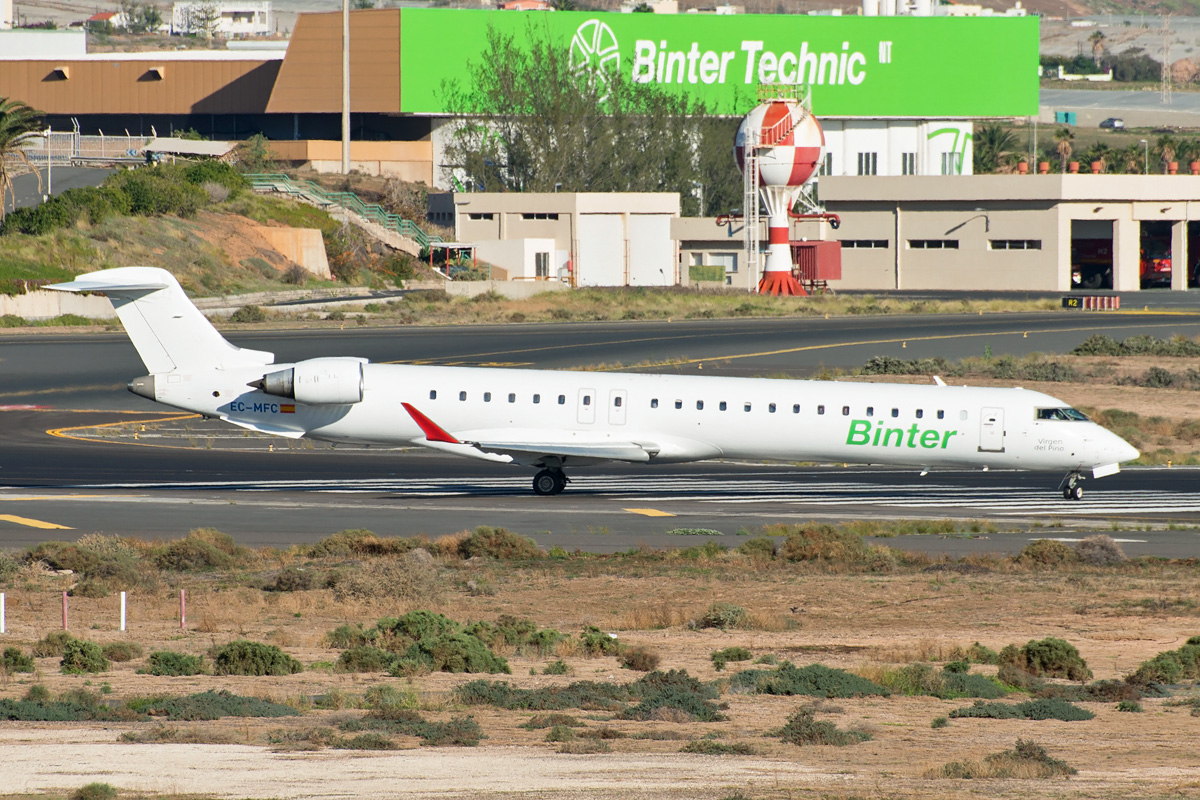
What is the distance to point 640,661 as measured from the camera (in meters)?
18.4

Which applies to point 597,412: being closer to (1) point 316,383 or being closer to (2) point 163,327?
(1) point 316,383

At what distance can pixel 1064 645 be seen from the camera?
18.3 meters

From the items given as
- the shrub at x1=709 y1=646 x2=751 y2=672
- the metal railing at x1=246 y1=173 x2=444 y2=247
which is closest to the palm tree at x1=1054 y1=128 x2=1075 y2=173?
the metal railing at x1=246 y1=173 x2=444 y2=247

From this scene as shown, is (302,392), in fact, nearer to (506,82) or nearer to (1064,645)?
(1064,645)

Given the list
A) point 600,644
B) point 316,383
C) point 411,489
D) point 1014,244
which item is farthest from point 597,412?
point 1014,244

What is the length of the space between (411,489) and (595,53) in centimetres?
8760

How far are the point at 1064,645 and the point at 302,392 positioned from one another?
751 inches

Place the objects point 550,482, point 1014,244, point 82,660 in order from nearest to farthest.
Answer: point 82,660 < point 550,482 < point 1014,244

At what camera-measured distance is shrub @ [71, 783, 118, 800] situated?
469 inches

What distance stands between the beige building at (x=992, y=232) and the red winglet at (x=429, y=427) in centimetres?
7138

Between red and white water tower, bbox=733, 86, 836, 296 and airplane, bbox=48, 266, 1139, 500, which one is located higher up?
red and white water tower, bbox=733, 86, 836, 296

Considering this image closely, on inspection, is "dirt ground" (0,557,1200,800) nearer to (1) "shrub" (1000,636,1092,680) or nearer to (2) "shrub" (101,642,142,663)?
(2) "shrub" (101,642,142,663)

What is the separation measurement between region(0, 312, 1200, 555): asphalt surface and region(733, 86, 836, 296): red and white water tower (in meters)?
34.4

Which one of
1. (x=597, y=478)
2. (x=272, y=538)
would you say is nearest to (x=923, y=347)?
(x=597, y=478)
